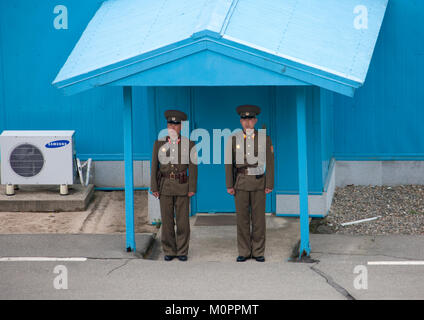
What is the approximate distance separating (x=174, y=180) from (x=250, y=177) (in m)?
0.94

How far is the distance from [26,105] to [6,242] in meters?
3.43

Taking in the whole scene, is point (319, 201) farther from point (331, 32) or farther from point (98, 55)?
point (98, 55)

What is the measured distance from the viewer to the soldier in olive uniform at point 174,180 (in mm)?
8797

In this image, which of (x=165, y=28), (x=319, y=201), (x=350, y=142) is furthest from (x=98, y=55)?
(x=350, y=142)

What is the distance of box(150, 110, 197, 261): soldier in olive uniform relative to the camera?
28.9 feet

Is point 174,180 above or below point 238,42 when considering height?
below

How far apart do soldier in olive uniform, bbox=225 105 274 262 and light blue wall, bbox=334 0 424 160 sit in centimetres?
399

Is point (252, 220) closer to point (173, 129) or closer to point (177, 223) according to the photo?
point (177, 223)

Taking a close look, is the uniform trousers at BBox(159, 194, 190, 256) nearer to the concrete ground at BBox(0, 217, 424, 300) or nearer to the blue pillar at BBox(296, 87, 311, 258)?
the concrete ground at BBox(0, 217, 424, 300)

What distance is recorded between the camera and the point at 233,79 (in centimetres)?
809

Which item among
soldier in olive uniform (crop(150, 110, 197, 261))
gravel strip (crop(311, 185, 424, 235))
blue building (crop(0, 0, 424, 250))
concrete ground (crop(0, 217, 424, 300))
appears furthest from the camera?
gravel strip (crop(311, 185, 424, 235))

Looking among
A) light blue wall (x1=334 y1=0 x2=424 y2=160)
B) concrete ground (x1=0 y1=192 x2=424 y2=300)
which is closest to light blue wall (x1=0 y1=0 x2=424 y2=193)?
light blue wall (x1=334 y1=0 x2=424 y2=160)

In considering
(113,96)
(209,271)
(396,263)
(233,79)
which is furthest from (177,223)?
(113,96)

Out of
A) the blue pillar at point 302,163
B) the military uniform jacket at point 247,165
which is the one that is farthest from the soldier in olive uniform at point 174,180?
the blue pillar at point 302,163
